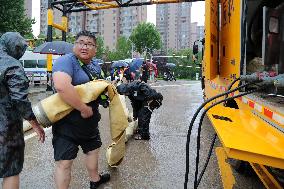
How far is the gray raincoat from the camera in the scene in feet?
9.90

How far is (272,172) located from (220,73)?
3089mm

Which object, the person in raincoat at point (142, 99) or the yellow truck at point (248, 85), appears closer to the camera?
the yellow truck at point (248, 85)

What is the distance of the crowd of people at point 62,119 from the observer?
306 centimetres

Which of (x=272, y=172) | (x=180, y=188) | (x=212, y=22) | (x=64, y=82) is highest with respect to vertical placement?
(x=212, y=22)

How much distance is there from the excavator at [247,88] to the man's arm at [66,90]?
117 cm

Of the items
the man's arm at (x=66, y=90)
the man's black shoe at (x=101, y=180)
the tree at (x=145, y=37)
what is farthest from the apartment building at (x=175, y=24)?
the man's arm at (x=66, y=90)

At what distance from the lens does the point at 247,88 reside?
12.9 feet

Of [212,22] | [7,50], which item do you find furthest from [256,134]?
[212,22]

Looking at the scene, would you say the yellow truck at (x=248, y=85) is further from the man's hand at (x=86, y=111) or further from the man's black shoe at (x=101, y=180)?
the man's black shoe at (x=101, y=180)

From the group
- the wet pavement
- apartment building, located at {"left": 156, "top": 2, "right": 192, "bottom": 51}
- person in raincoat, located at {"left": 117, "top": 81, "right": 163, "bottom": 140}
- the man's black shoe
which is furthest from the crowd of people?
apartment building, located at {"left": 156, "top": 2, "right": 192, "bottom": 51}

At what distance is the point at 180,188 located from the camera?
394 centimetres

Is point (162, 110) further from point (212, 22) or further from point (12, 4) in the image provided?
point (12, 4)

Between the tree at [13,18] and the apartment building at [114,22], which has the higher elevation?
the apartment building at [114,22]

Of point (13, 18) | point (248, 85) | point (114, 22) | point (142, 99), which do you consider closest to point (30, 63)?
point (13, 18)
